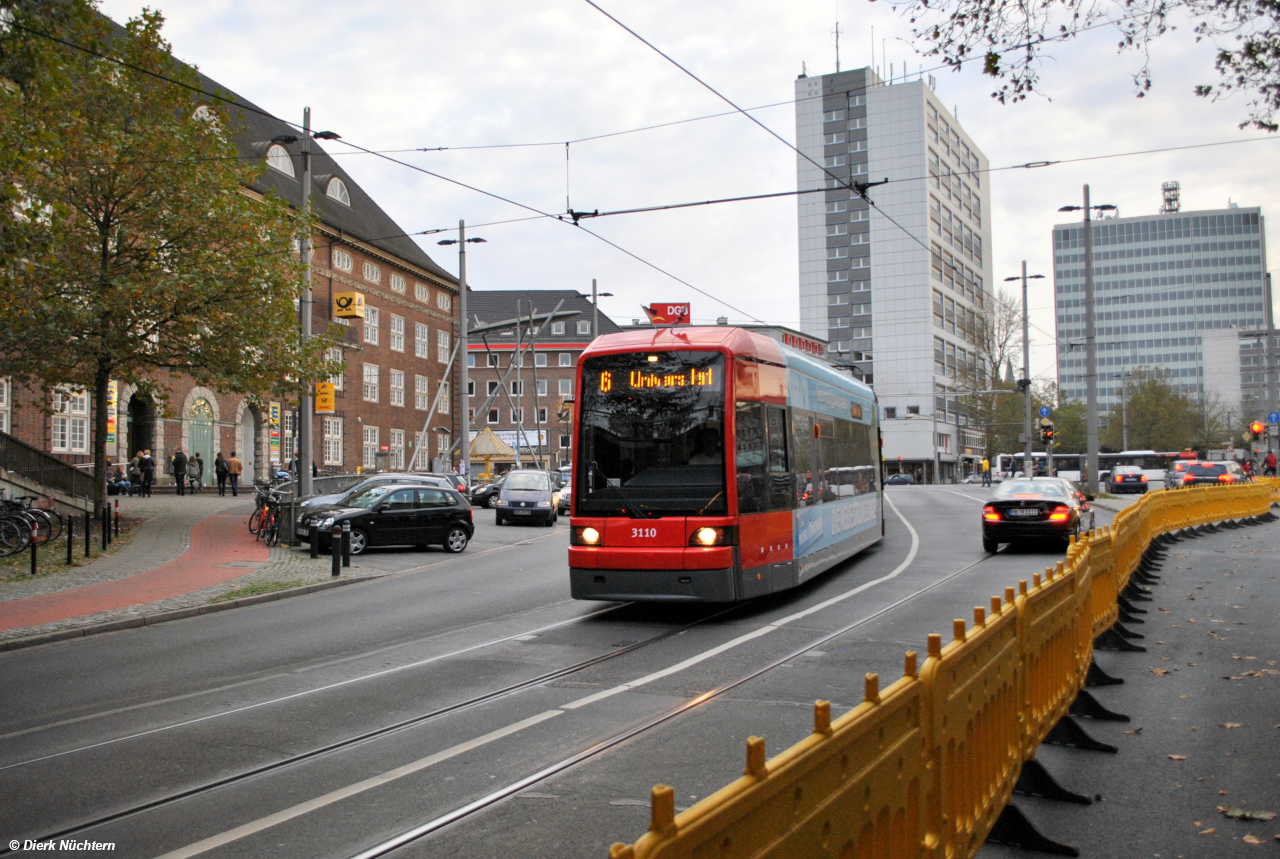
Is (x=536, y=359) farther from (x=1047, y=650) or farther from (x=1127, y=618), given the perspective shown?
(x=1047, y=650)

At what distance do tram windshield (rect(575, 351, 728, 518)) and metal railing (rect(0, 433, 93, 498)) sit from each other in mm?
18318

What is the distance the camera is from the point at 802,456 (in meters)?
13.2

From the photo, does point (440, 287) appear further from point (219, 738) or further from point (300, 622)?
point (219, 738)

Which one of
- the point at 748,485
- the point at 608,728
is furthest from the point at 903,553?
the point at 608,728

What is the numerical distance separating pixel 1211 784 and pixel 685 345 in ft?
23.1

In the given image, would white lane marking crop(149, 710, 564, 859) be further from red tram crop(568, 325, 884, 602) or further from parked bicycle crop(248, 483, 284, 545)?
parked bicycle crop(248, 483, 284, 545)

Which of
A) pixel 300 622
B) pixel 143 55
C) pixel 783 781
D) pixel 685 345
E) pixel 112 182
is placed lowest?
pixel 300 622

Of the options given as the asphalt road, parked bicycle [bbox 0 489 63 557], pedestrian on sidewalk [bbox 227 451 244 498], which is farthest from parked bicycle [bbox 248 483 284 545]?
pedestrian on sidewalk [bbox 227 451 244 498]

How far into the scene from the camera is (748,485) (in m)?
11.2

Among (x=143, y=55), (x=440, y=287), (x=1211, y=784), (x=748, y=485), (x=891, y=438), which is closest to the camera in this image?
(x=1211, y=784)

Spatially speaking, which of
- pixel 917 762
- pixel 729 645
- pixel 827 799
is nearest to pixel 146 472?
pixel 729 645

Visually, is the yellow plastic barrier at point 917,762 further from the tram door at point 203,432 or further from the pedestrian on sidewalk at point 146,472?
the tram door at point 203,432
